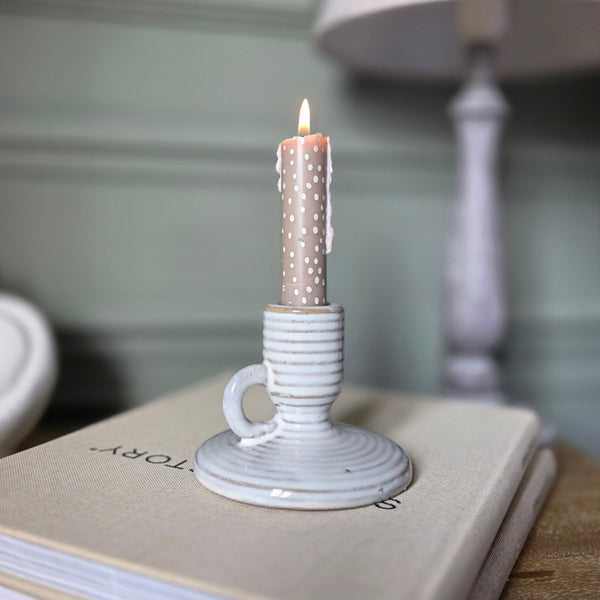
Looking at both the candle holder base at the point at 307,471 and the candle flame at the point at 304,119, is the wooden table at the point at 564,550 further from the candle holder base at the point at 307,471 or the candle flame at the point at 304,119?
the candle flame at the point at 304,119

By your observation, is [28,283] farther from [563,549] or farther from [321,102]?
[563,549]

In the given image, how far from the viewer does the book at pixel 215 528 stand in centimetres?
25

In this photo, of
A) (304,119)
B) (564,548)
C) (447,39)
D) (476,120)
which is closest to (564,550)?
(564,548)

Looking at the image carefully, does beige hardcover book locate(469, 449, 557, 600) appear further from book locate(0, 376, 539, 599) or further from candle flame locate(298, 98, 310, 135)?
candle flame locate(298, 98, 310, 135)

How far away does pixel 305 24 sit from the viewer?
0.77m

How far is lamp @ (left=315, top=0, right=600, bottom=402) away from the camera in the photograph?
618mm

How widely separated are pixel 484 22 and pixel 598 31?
0.39 feet

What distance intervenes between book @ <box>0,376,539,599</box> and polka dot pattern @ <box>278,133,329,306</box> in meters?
0.12

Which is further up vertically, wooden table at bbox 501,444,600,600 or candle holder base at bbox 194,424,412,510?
candle holder base at bbox 194,424,412,510

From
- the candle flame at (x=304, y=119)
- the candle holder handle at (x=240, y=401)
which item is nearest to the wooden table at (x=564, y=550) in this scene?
the candle holder handle at (x=240, y=401)

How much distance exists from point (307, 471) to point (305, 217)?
138 millimetres

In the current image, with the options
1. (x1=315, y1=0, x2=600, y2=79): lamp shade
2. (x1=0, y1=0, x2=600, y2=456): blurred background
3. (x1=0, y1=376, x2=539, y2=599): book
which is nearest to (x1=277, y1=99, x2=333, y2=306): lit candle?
(x1=0, y1=376, x2=539, y2=599): book

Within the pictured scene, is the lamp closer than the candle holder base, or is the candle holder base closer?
the candle holder base

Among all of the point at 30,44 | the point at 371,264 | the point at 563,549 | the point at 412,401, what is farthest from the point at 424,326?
the point at 30,44
